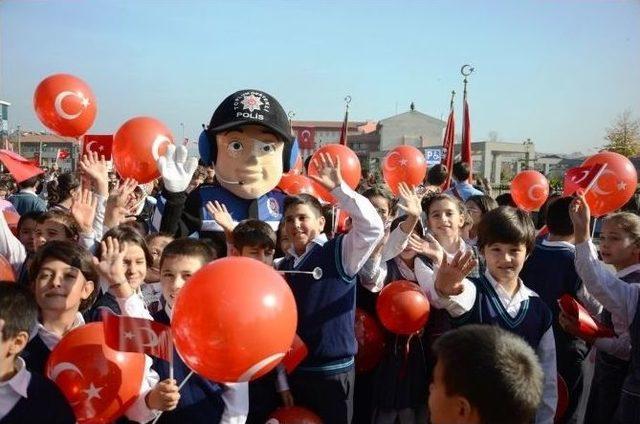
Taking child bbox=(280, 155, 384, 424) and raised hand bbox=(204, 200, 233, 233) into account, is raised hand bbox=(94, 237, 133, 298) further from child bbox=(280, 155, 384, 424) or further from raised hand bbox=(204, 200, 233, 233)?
raised hand bbox=(204, 200, 233, 233)

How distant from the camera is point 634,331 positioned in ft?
9.22

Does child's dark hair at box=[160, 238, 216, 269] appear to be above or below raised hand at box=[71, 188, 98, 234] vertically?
below

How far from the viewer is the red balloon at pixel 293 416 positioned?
268 cm

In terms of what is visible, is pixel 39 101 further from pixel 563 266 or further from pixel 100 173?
A: pixel 563 266

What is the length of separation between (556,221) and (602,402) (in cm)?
122

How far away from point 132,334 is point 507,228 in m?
1.91

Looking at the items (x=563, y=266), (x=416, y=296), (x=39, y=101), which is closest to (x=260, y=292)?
(x=416, y=296)


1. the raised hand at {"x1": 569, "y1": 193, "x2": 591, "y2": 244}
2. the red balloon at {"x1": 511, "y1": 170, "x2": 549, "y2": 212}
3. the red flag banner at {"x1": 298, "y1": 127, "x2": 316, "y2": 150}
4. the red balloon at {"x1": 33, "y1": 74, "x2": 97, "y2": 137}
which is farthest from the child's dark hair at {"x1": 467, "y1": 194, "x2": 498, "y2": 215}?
the red flag banner at {"x1": 298, "y1": 127, "x2": 316, "y2": 150}

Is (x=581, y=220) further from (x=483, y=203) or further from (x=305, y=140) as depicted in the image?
(x=305, y=140)

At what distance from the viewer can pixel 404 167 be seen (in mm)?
6516

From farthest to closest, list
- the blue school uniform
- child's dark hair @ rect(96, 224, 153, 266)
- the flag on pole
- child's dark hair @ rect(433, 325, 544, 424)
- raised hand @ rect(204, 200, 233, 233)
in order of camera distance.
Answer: the flag on pole, raised hand @ rect(204, 200, 233, 233), child's dark hair @ rect(96, 224, 153, 266), the blue school uniform, child's dark hair @ rect(433, 325, 544, 424)

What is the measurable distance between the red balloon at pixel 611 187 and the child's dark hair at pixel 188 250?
3324 millimetres

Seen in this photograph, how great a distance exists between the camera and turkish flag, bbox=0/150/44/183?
149 inches

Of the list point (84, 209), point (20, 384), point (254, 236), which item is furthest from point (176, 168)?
point (20, 384)
